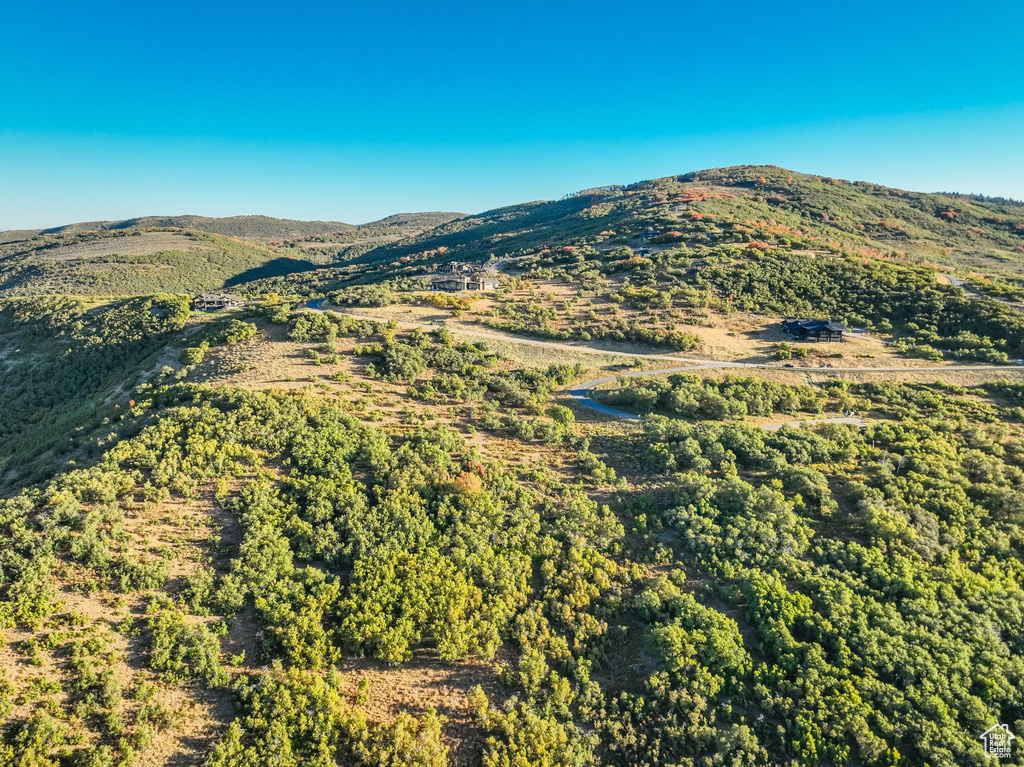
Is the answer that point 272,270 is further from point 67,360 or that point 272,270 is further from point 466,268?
point 67,360

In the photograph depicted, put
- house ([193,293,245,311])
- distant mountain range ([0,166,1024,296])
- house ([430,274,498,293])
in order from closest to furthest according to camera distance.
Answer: house ([193,293,245,311]), house ([430,274,498,293]), distant mountain range ([0,166,1024,296])

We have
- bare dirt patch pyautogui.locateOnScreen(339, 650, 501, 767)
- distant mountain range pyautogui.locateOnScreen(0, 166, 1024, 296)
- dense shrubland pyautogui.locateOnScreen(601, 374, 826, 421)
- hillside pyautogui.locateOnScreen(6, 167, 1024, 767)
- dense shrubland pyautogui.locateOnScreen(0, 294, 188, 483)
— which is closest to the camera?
hillside pyautogui.locateOnScreen(6, 167, 1024, 767)

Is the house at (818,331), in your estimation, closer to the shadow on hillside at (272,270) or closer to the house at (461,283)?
the house at (461,283)

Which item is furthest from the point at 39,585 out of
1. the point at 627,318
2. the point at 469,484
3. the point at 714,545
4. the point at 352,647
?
the point at 627,318

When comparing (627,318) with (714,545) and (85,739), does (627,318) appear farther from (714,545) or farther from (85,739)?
(85,739)

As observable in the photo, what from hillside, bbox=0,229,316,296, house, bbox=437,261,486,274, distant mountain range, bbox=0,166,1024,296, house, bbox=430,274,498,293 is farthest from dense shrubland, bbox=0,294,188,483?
hillside, bbox=0,229,316,296

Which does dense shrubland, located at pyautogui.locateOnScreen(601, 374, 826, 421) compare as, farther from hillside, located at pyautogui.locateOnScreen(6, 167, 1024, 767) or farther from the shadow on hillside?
the shadow on hillside

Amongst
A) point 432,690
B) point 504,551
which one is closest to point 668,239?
point 504,551
